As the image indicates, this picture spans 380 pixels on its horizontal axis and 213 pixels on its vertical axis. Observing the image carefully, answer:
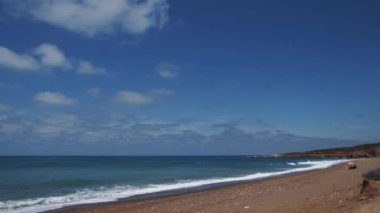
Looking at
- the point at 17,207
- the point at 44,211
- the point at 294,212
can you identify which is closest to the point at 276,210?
the point at 294,212

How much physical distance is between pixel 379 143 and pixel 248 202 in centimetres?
14341

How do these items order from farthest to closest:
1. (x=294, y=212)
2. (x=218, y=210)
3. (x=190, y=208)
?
(x=190, y=208) < (x=218, y=210) < (x=294, y=212)

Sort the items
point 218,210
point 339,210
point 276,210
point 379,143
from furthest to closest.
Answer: point 379,143
point 218,210
point 276,210
point 339,210

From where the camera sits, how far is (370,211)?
9.88 m

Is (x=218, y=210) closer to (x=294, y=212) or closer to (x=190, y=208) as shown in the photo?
(x=190, y=208)

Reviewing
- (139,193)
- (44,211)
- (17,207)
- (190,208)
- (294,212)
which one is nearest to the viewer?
(294,212)

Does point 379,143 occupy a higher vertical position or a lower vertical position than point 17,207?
higher

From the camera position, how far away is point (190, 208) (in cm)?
1572

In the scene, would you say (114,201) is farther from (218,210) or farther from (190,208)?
(218,210)

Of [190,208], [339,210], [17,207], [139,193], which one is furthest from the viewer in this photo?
[139,193]

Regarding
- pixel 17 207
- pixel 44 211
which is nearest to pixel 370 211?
pixel 44 211

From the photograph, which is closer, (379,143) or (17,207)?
(17,207)

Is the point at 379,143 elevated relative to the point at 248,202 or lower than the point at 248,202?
elevated

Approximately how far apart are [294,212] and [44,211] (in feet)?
37.0
